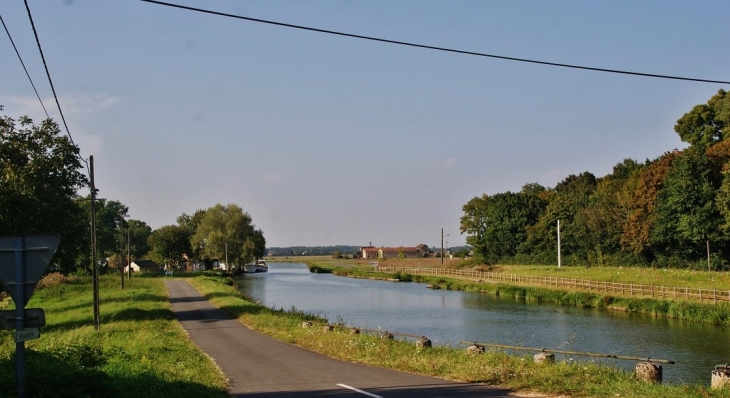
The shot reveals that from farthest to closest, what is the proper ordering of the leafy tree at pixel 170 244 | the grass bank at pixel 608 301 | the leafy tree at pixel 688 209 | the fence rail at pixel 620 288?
the leafy tree at pixel 170 244 < the leafy tree at pixel 688 209 < the fence rail at pixel 620 288 < the grass bank at pixel 608 301

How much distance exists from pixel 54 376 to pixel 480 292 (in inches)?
2473

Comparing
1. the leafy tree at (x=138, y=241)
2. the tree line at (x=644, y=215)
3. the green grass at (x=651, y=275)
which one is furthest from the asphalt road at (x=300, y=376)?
the leafy tree at (x=138, y=241)

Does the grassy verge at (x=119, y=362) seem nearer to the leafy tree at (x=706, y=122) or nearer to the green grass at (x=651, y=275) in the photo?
the green grass at (x=651, y=275)

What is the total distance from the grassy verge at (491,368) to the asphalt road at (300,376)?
0.51 meters

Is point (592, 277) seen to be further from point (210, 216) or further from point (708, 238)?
point (210, 216)

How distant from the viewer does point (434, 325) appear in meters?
40.2

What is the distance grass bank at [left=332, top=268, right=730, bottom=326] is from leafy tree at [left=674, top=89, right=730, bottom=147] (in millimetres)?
24850

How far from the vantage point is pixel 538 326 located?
4016cm

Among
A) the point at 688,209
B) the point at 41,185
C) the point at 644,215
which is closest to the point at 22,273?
the point at 41,185

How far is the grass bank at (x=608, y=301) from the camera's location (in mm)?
41719

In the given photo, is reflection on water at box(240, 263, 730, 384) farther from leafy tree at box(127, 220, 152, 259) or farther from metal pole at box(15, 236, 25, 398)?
leafy tree at box(127, 220, 152, 259)

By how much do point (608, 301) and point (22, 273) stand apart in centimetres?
4929

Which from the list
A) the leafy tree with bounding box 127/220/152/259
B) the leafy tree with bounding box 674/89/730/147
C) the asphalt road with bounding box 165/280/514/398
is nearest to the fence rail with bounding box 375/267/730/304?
the leafy tree with bounding box 674/89/730/147

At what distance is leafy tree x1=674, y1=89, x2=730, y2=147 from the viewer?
71.0 m
